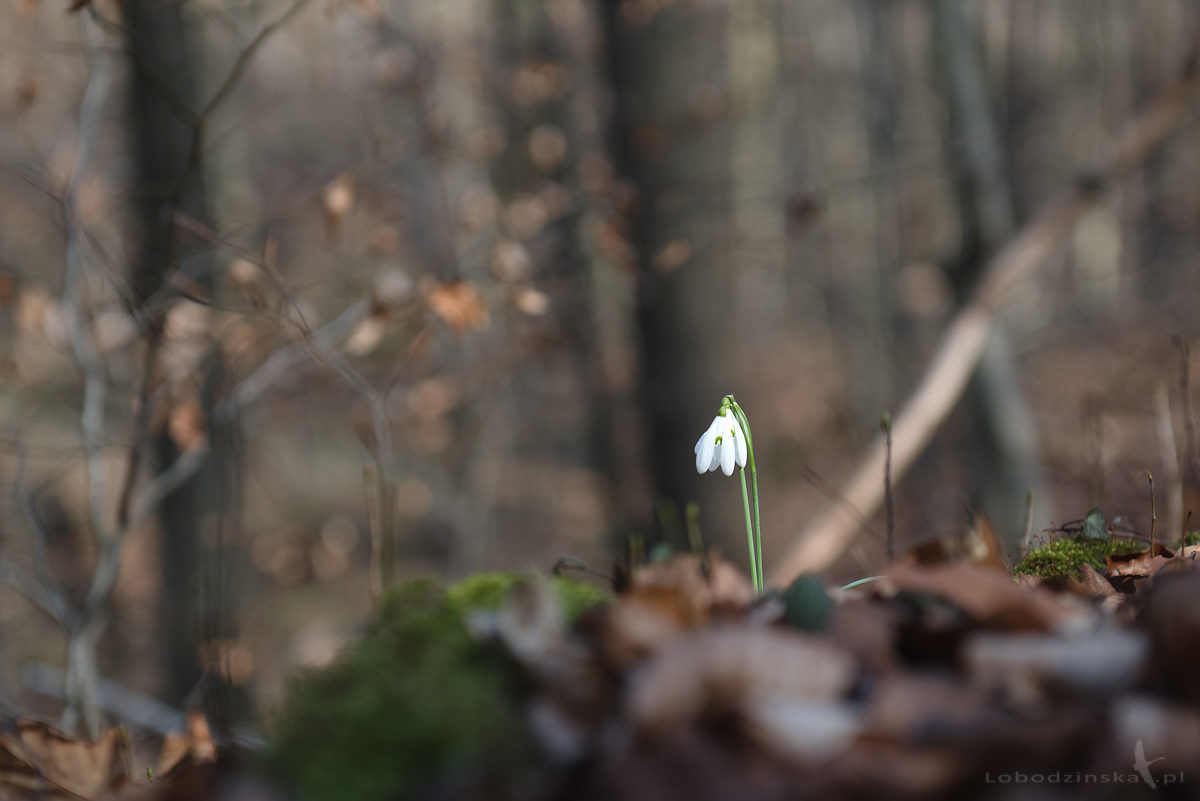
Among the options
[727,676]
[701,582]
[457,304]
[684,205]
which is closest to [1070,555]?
[701,582]

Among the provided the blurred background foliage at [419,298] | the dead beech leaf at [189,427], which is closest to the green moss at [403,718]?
the blurred background foliage at [419,298]

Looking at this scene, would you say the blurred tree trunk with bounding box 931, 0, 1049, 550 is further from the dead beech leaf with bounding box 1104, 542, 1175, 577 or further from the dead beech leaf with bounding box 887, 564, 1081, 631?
the dead beech leaf with bounding box 887, 564, 1081, 631

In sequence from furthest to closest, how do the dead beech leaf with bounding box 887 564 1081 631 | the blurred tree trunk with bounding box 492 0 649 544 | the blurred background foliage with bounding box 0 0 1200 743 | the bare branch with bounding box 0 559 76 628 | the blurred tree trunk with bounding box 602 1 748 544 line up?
the blurred tree trunk with bounding box 492 0 649 544, the blurred tree trunk with bounding box 602 1 748 544, the blurred background foliage with bounding box 0 0 1200 743, the bare branch with bounding box 0 559 76 628, the dead beech leaf with bounding box 887 564 1081 631

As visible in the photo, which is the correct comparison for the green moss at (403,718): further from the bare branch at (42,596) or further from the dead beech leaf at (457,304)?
the bare branch at (42,596)

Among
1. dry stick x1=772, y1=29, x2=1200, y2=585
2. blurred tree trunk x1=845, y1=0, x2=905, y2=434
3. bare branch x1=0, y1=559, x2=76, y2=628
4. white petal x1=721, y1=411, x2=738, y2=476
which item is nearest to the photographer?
white petal x1=721, y1=411, x2=738, y2=476

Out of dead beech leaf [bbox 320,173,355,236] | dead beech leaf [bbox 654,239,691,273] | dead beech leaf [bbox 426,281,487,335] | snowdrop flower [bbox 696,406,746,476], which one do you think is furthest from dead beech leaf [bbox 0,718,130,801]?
dead beech leaf [bbox 654,239,691,273]

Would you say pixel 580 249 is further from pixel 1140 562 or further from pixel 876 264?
pixel 876 264
